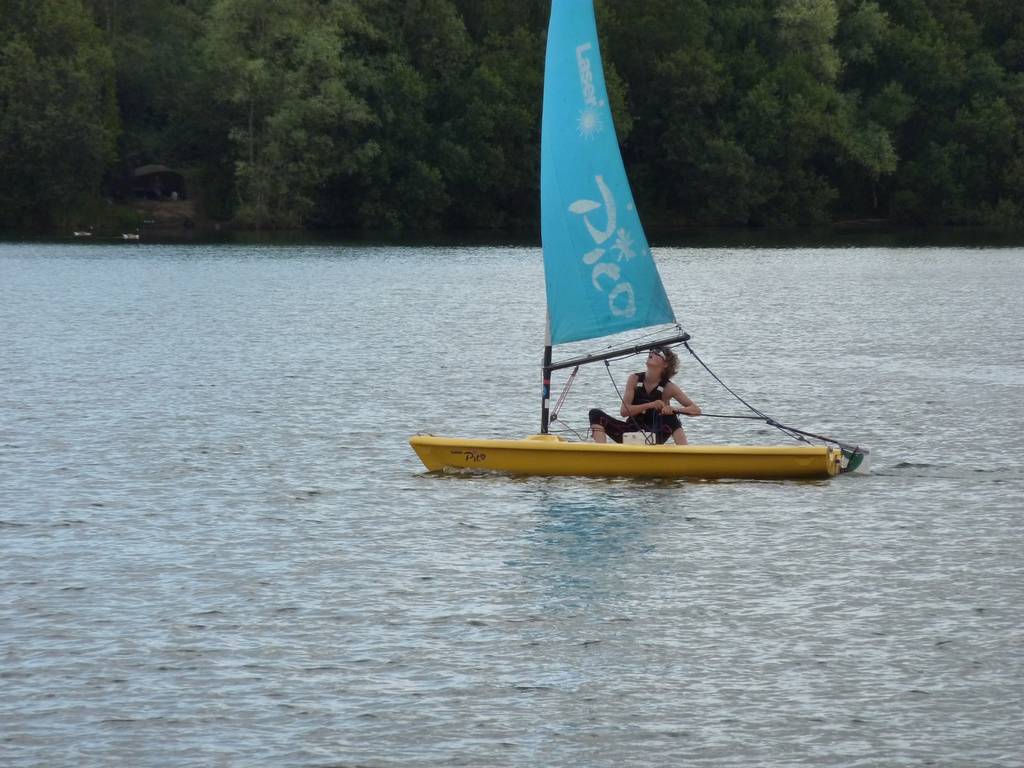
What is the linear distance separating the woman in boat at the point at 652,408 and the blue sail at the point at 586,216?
1.22 meters

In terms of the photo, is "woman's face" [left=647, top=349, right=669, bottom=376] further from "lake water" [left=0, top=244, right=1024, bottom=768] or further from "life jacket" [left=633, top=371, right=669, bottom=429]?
"lake water" [left=0, top=244, right=1024, bottom=768]

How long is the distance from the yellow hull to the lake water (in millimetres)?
278

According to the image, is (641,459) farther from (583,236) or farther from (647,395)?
(583,236)

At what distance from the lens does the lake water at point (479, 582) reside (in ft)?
43.4

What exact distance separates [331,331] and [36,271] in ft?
111

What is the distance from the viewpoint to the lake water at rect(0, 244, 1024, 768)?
1322cm

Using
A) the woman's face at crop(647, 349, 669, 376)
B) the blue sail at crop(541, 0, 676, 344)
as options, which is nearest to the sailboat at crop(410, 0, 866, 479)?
the blue sail at crop(541, 0, 676, 344)

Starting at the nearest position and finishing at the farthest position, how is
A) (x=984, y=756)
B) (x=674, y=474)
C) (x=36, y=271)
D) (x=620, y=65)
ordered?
(x=984, y=756) → (x=674, y=474) → (x=36, y=271) → (x=620, y=65)

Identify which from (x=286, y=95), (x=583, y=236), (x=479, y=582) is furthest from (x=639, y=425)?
(x=286, y=95)

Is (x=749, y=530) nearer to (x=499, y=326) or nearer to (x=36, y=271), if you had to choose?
(x=499, y=326)

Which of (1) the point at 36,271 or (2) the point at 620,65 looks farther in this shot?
(2) the point at 620,65

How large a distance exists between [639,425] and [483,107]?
9530cm

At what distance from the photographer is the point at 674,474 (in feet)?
74.9

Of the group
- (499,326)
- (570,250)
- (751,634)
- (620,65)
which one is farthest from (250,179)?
(751,634)
